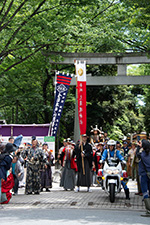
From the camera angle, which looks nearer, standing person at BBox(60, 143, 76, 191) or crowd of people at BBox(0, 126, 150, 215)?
crowd of people at BBox(0, 126, 150, 215)

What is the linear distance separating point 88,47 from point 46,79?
909cm

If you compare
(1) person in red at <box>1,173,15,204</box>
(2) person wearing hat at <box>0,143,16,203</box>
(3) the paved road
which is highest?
(2) person wearing hat at <box>0,143,16,203</box>

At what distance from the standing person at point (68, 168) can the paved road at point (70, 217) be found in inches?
227

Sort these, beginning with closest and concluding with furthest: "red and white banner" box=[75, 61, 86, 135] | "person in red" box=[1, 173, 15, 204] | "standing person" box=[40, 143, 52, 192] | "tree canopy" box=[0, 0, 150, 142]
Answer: "person in red" box=[1, 173, 15, 204] → "standing person" box=[40, 143, 52, 192] → "red and white banner" box=[75, 61, 86, 135] → "tree canopy" box=[0, 0, 150, 142]

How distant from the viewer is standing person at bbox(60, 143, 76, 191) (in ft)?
50.6

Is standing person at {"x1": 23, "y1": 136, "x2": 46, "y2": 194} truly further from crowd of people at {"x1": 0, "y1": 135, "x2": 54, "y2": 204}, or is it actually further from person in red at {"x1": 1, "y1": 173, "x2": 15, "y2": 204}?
person in red at {"x1": 1, "y1": 173, "x2": 15, "y2": 204}

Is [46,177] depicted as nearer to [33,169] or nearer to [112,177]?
[33,169]

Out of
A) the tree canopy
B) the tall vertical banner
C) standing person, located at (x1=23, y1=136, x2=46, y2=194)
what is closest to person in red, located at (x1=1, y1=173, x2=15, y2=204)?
standing person, located at (x1=23, y1=136, x2=46, y2=194)

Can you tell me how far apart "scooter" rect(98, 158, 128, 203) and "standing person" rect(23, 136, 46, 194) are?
2.61 meters

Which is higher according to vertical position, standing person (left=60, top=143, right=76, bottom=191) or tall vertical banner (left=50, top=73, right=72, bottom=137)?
tall vertical banner (left=50, top=73, right=72, bottom=137)

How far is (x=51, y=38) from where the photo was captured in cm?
1689

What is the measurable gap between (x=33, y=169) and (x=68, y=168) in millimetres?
2314

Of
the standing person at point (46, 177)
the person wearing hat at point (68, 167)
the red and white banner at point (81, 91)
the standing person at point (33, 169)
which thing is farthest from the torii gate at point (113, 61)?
the standing person at point (33, 169)

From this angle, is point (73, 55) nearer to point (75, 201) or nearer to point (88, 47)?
point (88, 47)
